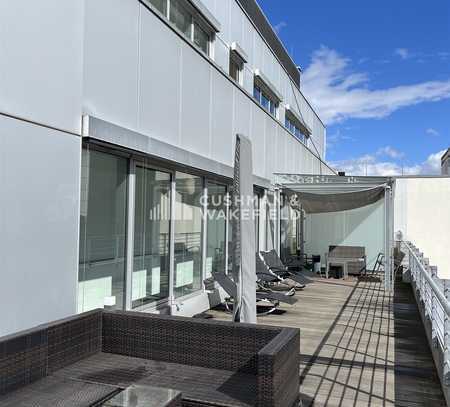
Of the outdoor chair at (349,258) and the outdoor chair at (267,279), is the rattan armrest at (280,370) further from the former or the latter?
the outdoor chair at (349,258)

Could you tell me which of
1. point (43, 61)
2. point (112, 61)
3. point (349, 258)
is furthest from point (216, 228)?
point (349, 258)

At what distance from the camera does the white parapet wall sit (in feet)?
55.5

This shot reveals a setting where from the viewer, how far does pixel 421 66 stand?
31.3 meters

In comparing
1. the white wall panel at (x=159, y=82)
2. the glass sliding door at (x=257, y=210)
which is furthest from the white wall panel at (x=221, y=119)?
the glass sliding door at (x=257, y=210)

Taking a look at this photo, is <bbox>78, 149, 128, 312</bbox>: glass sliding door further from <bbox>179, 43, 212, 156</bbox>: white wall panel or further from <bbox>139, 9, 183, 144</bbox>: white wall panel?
<bbox>179, 43, 212, 156</bbox>: white wall panel

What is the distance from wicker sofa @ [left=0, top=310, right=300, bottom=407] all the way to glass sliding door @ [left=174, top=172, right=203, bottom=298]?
3007 mm

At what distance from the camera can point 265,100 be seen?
13.1 metres

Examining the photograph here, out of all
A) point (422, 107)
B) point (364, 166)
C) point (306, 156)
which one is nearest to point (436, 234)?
point (306, 156)

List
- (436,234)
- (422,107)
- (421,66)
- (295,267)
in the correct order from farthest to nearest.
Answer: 1. (422,107)
2. (421,66)
3. (436,234)
4. (295,267)

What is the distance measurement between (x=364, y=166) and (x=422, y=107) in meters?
25.2

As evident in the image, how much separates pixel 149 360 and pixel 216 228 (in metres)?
4.89

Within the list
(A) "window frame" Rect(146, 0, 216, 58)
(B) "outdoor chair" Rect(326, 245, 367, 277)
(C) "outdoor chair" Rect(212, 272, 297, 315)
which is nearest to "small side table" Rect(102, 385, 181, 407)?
(C) "outdoor chair" Rect(212, 272, 297, 315)

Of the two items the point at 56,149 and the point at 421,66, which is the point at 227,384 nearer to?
the point at 56,149

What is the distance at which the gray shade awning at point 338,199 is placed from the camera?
11.5 metres
